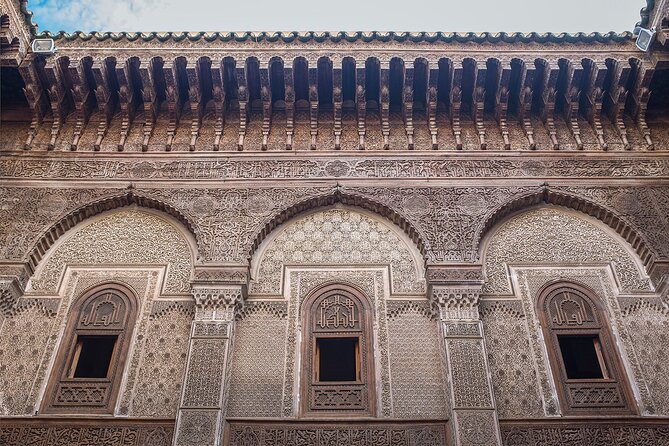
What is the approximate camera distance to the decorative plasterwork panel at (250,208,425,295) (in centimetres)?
572

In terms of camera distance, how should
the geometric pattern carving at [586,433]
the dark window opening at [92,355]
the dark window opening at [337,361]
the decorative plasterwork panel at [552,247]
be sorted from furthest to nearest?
the dark window opening at [337,361], the decorative plasterwork panel at [552,247], the dark window opening at [92,355], the geometric pattern carving at [586,433]

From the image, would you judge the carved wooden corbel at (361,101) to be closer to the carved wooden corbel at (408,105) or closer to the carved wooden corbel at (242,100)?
the carved wooden corbel at (408,105)

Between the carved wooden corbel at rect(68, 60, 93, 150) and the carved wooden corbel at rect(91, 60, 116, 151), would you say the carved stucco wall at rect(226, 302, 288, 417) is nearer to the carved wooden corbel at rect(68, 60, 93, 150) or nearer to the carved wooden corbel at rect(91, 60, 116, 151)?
the carved wooden corbel at rect(91, 60, 116, 151)

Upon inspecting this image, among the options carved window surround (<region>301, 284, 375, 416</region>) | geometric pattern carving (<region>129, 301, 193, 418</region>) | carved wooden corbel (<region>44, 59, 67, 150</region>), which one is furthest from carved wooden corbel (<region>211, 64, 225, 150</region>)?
carved window surround (<region>301, 284, 375, 416</region>)

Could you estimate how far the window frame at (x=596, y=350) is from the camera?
4.96m

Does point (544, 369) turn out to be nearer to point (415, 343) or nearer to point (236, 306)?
point (415, 343)

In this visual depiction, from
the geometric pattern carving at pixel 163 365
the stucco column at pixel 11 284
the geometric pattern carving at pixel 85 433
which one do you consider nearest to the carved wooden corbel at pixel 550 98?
the geometric pattern carving at pixel 163 365

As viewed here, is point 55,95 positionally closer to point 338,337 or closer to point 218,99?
point 218,99

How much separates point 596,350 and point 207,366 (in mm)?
3279

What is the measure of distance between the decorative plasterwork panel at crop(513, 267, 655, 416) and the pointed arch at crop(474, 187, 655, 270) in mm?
396

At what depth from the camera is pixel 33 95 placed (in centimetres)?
659

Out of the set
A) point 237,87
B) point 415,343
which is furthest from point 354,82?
point 415,343

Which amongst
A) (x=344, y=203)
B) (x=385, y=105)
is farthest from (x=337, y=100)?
(x=344, y=203)

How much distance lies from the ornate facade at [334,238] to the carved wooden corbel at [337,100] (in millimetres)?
21
